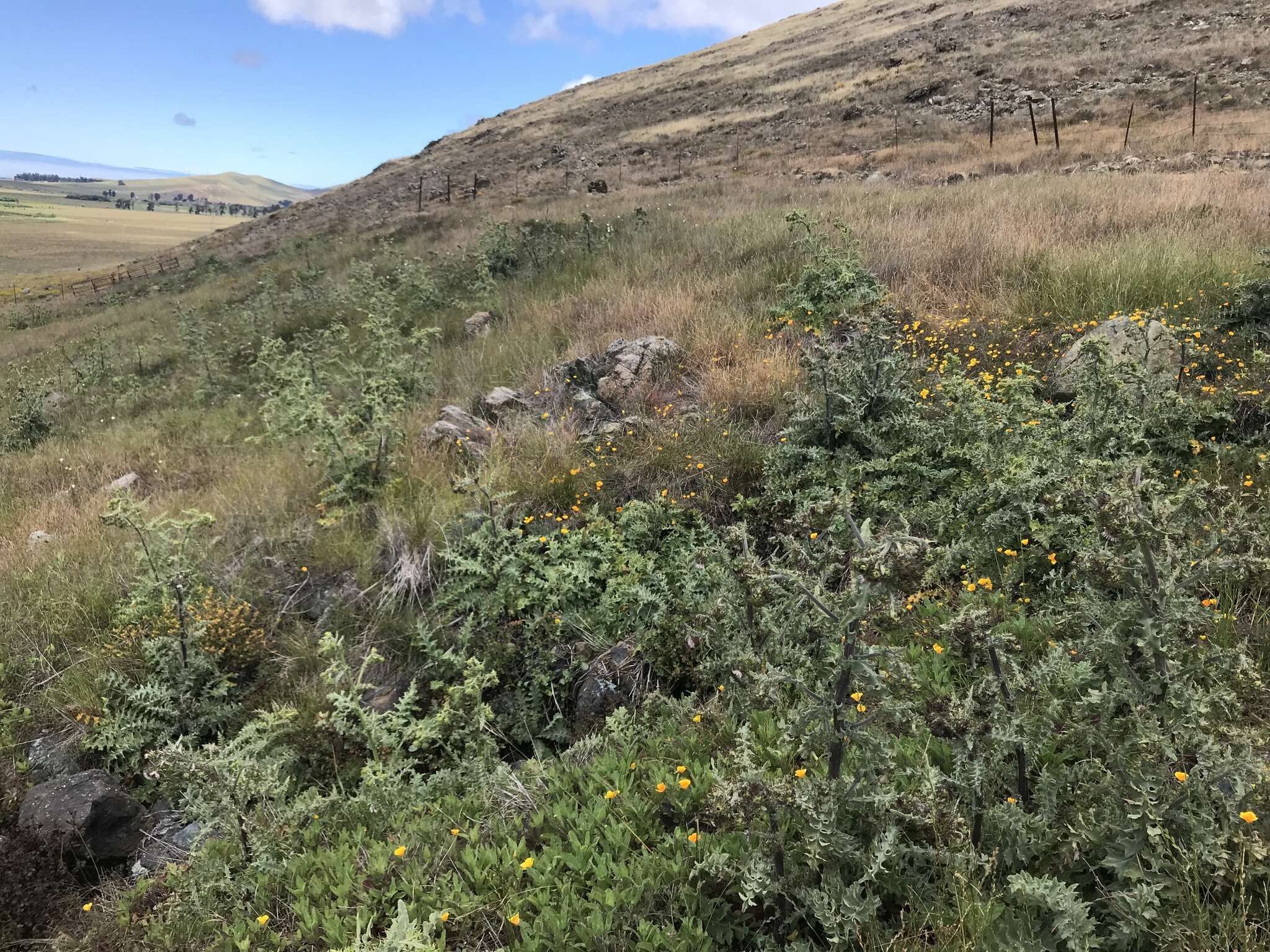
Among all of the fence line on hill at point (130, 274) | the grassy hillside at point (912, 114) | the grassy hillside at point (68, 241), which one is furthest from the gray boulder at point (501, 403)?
the grassy hillside at point (68, 241)

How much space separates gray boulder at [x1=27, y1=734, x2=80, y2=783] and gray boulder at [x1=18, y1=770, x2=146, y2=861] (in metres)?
0.15

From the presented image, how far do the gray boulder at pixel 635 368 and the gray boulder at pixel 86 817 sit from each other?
14.0ft

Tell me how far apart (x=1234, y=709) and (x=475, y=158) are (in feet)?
149

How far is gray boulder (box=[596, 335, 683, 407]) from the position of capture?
5949 millimetres

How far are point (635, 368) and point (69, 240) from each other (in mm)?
115130

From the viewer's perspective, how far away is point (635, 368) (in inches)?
245

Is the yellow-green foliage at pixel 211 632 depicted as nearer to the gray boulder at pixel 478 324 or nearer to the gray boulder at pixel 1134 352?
the gray boulder at pixel 478 324

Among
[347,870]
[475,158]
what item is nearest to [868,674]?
[347,870]

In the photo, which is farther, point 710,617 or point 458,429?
point 458,429

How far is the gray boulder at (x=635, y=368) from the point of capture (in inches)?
234

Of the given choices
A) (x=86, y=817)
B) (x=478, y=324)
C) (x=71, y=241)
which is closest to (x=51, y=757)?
(x=86, y=817)

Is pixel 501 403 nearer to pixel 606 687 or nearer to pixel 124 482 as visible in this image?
pixel 606 687

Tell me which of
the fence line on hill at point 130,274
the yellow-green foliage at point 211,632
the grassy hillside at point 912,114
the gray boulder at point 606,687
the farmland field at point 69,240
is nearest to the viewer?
the gray boulder at point 606,687

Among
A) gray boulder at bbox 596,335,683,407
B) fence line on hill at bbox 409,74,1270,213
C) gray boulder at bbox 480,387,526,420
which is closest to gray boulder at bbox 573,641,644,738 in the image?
gray boulder at bbox 596,335,683,407
